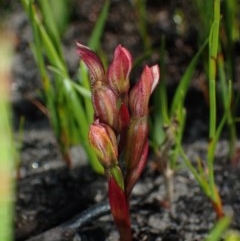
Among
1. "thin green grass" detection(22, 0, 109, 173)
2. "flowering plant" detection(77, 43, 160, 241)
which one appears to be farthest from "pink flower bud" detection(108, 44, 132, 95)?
"thin green grass" detection(22, 0, 109, 173)

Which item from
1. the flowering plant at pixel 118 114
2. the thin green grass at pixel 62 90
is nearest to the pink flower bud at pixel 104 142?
the flowering plant at pixel 118 114

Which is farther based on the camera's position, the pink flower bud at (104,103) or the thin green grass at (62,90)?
the thin green grass at (62,90)

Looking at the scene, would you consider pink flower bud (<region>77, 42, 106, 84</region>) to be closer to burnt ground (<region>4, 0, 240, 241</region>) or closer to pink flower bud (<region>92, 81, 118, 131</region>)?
pink flower bud (<region>92, 81, 118, 131</region>)

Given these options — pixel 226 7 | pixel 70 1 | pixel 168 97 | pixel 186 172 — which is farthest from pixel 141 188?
pixel 70 1

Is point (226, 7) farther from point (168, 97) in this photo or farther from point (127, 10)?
point (127, 10)

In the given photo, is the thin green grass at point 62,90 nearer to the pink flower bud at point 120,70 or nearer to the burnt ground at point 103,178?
the burnt ground at point 103,178

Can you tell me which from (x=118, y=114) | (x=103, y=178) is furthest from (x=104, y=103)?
(x=103, y=178)

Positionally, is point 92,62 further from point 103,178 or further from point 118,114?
point 103,178
